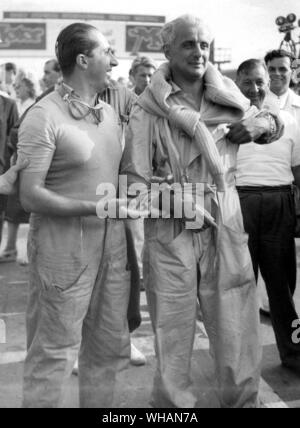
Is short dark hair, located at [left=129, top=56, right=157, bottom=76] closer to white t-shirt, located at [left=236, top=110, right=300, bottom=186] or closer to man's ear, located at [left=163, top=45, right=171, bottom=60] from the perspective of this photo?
white t-shirt, located at [left=236, top=110, right=300, bottom=186]

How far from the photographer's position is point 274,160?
9.41 ft

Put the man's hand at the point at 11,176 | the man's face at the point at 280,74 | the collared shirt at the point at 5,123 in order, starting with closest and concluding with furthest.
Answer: the man's hand at the point at 11,176
the man's face at the point at 280,74
the collared shirt at the point at 5,123

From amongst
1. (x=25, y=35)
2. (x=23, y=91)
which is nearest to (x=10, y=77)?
(x=23, y=91)

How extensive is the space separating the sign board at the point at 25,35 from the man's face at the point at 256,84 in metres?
21.0

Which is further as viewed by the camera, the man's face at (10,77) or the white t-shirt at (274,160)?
the man's face at (10,77)

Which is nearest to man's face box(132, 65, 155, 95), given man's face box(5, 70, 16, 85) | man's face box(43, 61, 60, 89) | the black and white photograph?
man's face box(43, 61, 60, 89)

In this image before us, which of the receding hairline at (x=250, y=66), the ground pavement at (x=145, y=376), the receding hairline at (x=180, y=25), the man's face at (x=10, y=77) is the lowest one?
the ground pavement at (x=145, y=376)

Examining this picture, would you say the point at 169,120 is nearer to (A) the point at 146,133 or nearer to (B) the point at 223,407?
(A) the point at 146,133

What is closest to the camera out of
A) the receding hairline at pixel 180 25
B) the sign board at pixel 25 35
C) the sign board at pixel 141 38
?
the receding hairline at pixel 180 25

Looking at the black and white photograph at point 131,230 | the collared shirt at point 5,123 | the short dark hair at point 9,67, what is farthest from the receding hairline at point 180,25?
the short dark hair at point 9,67

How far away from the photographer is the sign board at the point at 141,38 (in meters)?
22.0

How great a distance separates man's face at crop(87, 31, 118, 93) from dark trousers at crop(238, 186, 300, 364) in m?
1.23

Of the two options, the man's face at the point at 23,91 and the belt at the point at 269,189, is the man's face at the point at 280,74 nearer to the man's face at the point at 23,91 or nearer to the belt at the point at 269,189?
the belt at the point at 269,189

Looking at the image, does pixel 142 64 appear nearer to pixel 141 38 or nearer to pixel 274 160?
pixel 274 160
